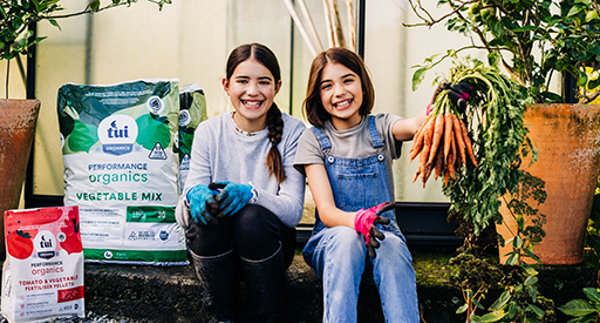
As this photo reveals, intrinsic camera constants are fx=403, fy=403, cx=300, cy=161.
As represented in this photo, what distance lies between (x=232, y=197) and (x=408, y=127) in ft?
2.31

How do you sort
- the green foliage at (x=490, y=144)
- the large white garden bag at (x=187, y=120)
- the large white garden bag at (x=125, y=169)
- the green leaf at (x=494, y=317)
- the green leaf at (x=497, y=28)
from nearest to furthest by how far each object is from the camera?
the green foliage at (x=490, y=144) < the green leaf at (x=494, y=317) < the green leaf at (x=497, y=28) < the large white garden bag at (x=125, y=169) < the large white garden bag at (x=187, y=120)

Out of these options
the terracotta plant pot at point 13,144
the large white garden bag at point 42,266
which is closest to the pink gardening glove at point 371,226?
the large white garden bag at point 42,266

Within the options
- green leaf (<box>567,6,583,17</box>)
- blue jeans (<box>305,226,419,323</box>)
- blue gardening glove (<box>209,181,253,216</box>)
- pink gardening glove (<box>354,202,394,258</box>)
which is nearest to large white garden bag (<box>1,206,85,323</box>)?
blue gardening glove (<box>209,181,253,216</box>)

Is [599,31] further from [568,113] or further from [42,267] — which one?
[42,267]

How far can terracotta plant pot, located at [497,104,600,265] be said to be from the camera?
158cm

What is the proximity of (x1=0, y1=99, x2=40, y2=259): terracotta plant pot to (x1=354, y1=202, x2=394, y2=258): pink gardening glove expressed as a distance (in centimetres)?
160

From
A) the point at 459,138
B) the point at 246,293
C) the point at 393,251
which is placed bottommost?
the point at 246,293

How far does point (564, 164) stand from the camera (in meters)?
1.58

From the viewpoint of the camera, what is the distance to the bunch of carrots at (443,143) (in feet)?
4.16

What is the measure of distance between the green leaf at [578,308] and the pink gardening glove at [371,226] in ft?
2.40

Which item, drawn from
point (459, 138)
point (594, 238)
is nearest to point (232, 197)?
point (459, 138)

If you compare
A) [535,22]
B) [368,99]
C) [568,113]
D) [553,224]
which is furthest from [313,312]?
[535,22]

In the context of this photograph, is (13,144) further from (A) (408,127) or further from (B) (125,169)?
(A) (408,127)

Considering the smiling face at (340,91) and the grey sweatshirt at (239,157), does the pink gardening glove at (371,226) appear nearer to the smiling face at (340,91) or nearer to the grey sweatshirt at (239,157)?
the grey sweatshirt at (239,157)
